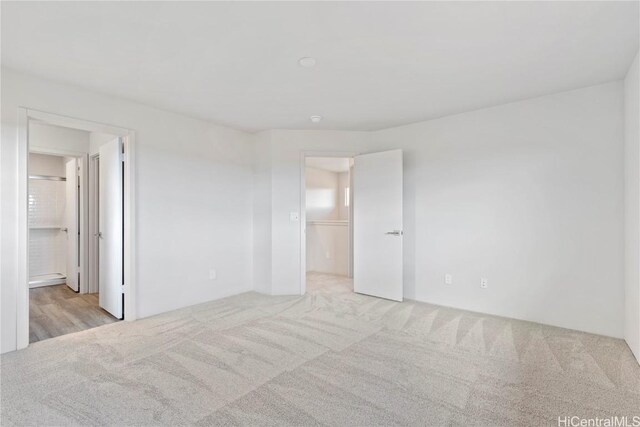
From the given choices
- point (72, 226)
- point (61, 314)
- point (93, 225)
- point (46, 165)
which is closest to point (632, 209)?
point (61, 314)

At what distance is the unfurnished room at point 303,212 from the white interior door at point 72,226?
52 millimetres

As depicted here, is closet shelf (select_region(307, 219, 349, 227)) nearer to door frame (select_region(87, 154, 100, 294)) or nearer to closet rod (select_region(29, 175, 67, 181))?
door frame (select_region(87, 154, 100, 294))

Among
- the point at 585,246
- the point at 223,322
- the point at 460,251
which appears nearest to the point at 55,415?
the point at 223,322

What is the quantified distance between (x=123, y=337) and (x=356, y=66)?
3152 millimetres

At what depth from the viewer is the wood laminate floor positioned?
3188 millimetres

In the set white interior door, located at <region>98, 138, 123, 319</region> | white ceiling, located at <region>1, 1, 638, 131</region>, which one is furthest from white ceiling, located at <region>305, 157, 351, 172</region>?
white interior door, located at <region>98, 138, 123, 319</region>

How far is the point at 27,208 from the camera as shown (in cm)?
271

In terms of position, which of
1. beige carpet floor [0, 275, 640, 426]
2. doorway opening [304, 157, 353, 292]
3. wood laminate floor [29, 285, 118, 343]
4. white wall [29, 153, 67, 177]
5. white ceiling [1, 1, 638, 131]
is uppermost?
white ceiling [1, 1, 638, 131]

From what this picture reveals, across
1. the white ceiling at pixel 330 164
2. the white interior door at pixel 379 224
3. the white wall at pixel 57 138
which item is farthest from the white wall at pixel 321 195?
the white wall at pixel 57 138

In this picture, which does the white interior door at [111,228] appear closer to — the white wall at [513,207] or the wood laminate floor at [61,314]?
the wood laminate floor at [61,314]

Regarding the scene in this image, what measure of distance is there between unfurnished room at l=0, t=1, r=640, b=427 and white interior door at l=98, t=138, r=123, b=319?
4cm

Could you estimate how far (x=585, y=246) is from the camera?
3045 mm

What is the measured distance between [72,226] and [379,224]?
4570mm

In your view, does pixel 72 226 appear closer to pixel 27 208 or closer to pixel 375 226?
pixel 27 208
